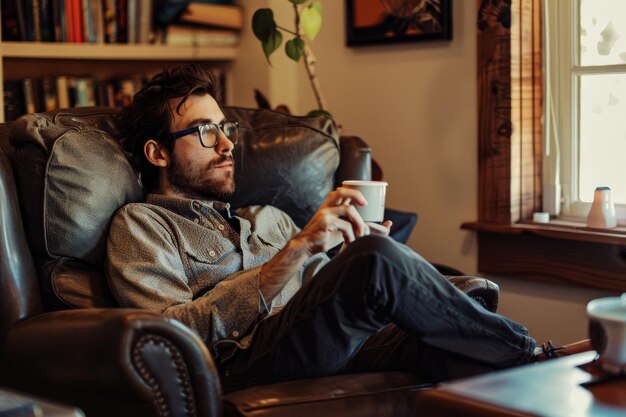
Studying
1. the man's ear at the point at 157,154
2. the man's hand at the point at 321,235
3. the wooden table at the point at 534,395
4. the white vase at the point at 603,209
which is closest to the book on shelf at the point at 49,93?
the man's ear at the point at 157,154

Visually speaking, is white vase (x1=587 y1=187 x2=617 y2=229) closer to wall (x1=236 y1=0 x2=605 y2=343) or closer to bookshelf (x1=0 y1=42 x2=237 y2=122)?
wall (x1=236 y1=0 x2=605 y2=343)

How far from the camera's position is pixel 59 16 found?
3420 mm

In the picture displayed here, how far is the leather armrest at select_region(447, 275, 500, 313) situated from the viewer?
2.21m

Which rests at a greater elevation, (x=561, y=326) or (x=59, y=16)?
(x=59, y=16)

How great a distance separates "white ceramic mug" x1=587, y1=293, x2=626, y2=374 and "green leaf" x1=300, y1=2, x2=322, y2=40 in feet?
5.64

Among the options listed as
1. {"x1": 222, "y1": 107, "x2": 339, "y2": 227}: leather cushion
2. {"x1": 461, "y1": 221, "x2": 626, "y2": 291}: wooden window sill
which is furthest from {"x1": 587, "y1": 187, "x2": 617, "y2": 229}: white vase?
{"x1": 222, "y1": 107, "x2": 339, "y2": 227}: leather cushion

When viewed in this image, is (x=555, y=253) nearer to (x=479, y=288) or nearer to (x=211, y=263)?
(x=479, y=288)

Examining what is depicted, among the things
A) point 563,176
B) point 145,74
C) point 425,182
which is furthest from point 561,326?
point 145,74

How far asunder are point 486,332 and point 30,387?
968 millimetres

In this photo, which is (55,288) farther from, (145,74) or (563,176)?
(145,74)

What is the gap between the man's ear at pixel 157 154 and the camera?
7.84 ft

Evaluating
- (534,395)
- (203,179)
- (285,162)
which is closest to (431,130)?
(285,162)

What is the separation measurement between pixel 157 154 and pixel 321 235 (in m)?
0.59

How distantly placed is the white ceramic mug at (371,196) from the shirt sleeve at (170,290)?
27cm
